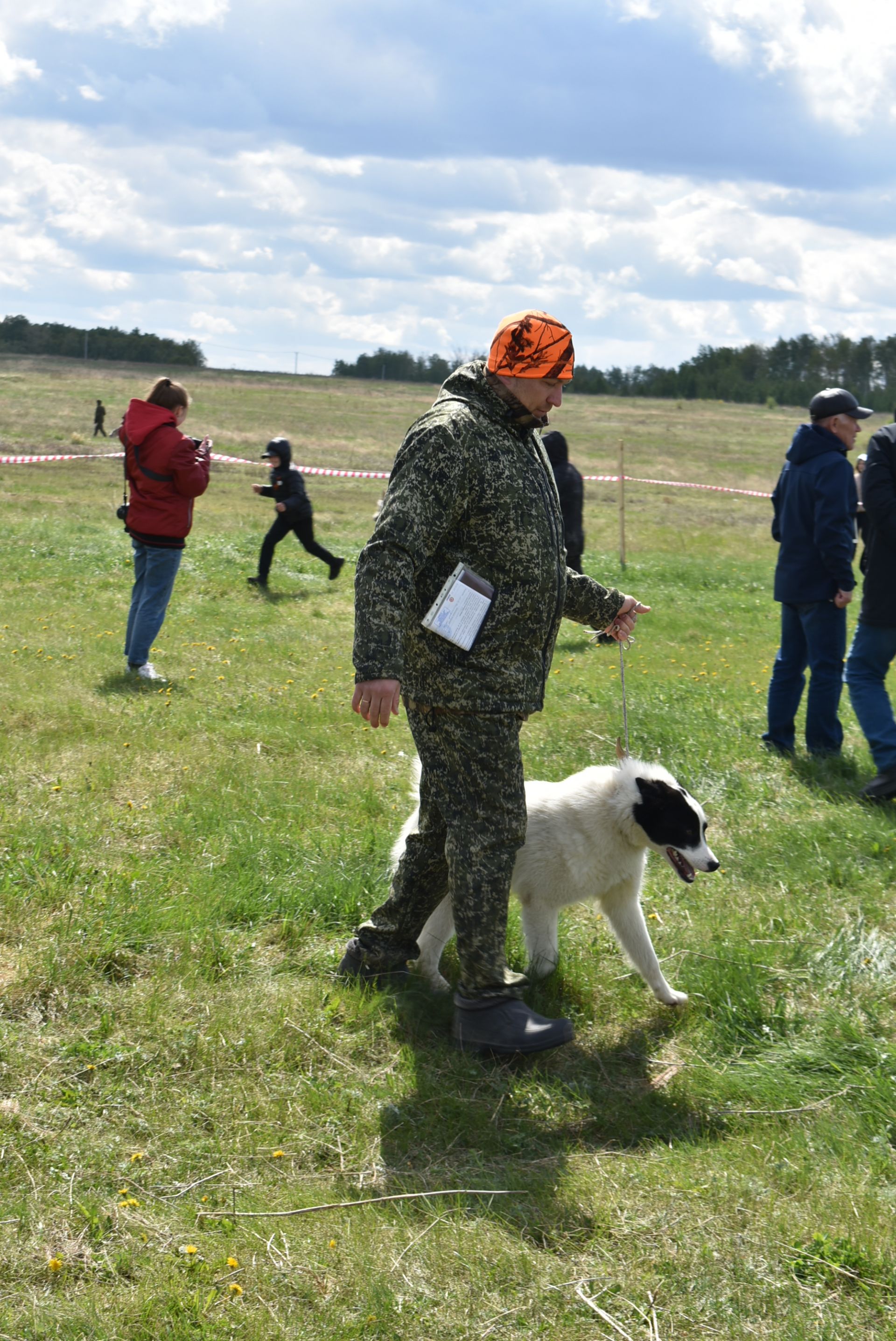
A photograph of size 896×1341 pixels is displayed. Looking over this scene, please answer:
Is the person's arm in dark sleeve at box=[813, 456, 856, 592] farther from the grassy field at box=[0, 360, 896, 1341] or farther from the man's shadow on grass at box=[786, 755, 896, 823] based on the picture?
the grassy field at box=[0, 360, 896, 1341]

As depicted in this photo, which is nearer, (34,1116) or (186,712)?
(34,1116)

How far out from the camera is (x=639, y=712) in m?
7.70

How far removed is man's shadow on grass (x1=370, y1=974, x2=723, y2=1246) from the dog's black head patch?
28.0 inches

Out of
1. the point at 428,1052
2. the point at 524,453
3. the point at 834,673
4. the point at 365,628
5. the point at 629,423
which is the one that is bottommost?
the point at 428,1052

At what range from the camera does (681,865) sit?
4.25 meters

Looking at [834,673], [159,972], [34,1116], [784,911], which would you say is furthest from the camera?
[834,673]

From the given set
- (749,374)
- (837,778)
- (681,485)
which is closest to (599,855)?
(837,778)

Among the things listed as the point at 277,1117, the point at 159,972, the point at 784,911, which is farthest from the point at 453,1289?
the point at 784,911

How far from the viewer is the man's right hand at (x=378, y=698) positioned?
3.17 m

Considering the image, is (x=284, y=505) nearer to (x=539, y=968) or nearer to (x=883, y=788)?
(x=883, y=788)

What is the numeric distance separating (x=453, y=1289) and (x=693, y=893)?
111 inches

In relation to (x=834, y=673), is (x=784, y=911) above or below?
below

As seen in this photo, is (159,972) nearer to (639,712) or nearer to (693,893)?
(693,893)

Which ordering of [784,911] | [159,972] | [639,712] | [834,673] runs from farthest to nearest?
[639,712] → [834,673] → [784,911] → [159,972]
